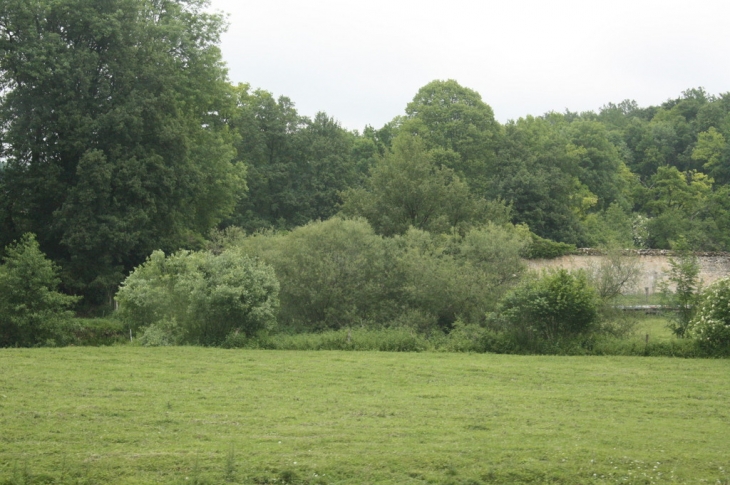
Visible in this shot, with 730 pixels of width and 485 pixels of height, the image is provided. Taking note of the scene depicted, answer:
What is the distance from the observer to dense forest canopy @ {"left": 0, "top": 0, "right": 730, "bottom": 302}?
118 feet

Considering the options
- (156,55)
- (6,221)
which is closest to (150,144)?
(156,55)

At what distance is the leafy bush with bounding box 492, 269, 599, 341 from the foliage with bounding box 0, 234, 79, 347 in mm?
15793

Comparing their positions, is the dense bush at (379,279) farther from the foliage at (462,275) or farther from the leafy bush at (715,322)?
the leafy bush at (715,322)

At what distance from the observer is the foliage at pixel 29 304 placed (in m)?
26.9

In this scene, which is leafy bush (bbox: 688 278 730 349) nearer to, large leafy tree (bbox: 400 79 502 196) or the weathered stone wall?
the weathered stone wall

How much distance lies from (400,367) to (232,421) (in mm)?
7595

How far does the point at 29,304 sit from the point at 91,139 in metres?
12.2

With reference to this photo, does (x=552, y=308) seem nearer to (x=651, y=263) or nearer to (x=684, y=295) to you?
(x=684, y=295)

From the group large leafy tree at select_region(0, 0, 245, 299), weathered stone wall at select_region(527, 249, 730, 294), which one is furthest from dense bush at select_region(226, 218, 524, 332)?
weathered stone wall at select_region(527, 249, 730, 294)

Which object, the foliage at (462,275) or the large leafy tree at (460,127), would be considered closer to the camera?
the foliage at (462,275)

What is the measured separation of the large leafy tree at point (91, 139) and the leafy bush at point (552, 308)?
19699 millimetres

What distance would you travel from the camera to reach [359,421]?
1410cm

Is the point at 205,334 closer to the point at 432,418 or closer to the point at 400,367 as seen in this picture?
the point at 400,367

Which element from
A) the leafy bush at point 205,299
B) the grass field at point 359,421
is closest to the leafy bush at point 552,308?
the grass field at point 359,421
